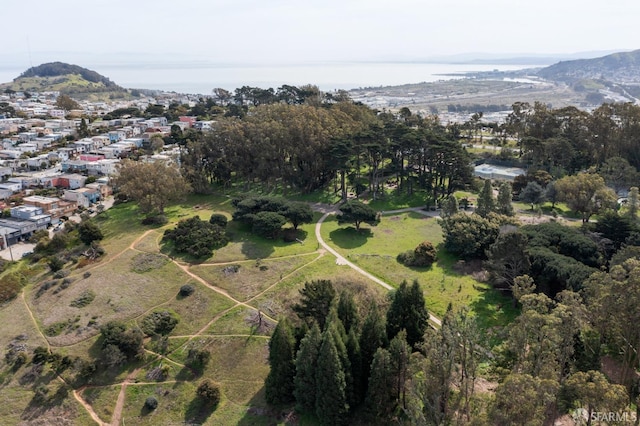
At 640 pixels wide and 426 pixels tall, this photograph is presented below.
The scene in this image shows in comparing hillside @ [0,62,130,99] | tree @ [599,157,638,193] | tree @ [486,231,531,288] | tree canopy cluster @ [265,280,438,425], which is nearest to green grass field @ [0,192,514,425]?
tree @ [486,231,531,288]

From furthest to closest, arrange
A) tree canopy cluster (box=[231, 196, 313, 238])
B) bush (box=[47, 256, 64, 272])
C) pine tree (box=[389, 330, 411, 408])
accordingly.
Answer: tree canopy cluster (box=[231, 196, 313, 238]) → bush (box=[47, 256, 64, 272]) → pine tree (box=[389, 330, 411, 408])

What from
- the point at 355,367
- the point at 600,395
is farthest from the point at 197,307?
the point at 600,395

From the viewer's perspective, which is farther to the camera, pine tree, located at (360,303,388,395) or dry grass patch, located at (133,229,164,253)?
dry grass patch, located at (133,229,164,253)

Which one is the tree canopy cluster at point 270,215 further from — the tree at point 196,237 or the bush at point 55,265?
the bush at point 55,265

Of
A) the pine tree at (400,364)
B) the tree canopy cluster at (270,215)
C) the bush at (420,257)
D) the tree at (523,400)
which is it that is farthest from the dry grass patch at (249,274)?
the tree at (523,400)

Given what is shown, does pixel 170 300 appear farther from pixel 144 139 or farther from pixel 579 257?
pixel 144 139

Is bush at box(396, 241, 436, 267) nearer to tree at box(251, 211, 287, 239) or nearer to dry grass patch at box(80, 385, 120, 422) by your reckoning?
tree at box(251, 211, 287, 239)

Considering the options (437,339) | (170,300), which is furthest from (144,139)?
(437,339)
